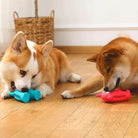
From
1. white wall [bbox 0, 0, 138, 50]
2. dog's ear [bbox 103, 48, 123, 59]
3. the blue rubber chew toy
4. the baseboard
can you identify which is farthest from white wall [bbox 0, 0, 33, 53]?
dog's ear [bbox 103, 48, 123, 59]

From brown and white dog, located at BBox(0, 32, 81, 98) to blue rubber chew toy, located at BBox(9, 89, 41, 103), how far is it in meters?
0.03

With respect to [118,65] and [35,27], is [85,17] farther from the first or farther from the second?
[118,65]

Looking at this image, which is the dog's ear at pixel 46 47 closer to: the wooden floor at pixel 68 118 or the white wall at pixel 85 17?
the wooden floor at pixel 68 118

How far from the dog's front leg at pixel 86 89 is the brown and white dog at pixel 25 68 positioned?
155mm

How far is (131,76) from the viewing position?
206 cm

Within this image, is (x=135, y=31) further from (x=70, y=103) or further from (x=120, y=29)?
(x=70, y=103)

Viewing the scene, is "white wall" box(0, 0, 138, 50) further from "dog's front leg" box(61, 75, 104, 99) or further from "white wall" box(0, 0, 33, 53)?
"dog's front leg" box(61, 75, 104, 99)

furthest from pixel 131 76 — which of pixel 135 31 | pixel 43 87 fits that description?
pixel 135 31

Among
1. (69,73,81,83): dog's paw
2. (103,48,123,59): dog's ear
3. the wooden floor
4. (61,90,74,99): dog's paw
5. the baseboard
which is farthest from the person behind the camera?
the baseboard

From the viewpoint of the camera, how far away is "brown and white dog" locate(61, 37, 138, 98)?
1964 millimetres

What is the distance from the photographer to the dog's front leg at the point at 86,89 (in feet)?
6.91

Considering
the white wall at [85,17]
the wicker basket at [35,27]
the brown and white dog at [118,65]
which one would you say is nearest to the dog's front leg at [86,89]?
the brown and white dog at [118,65]

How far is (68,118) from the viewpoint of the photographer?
1728 millimetres

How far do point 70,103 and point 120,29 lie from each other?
2002 mm
